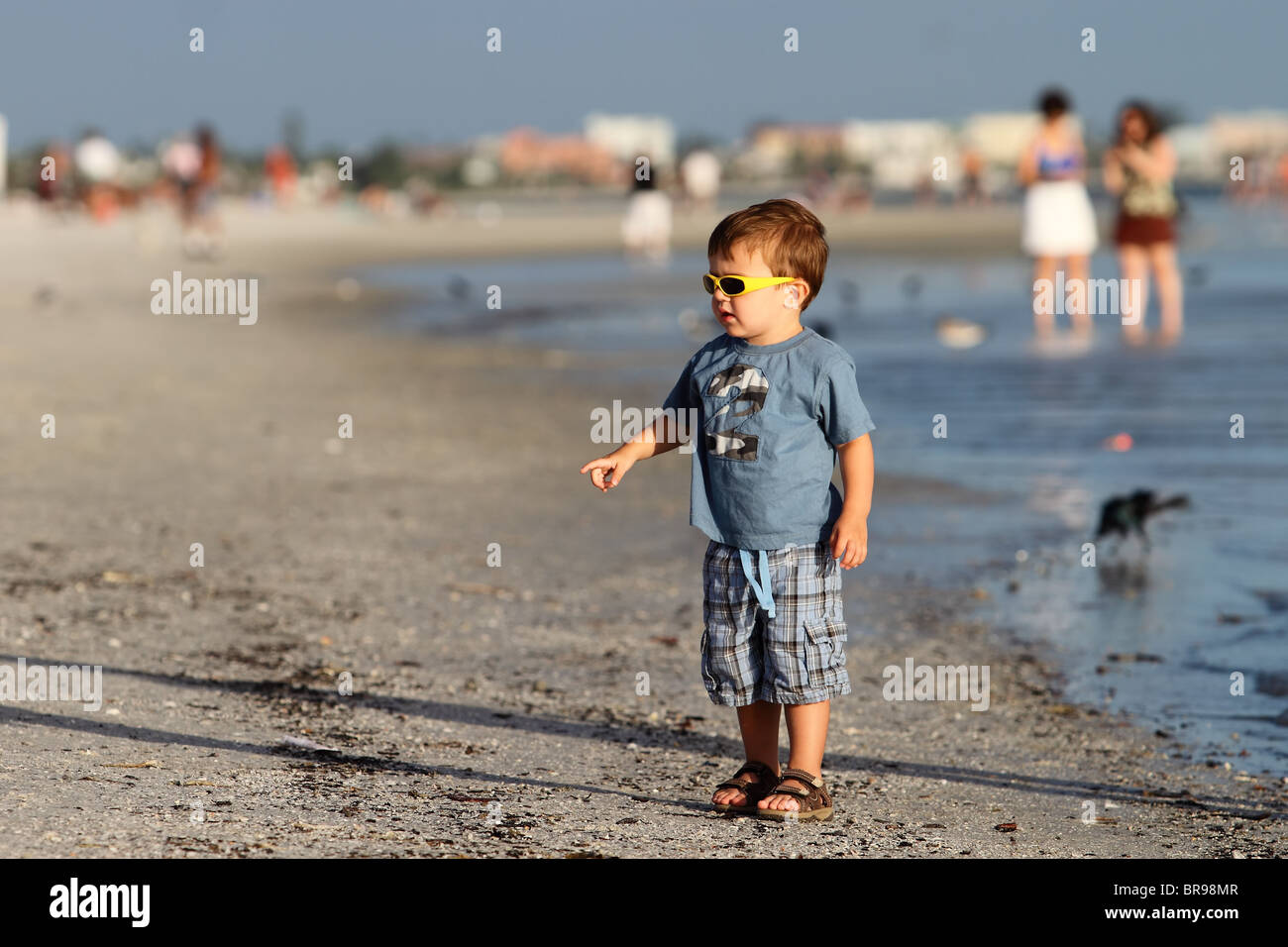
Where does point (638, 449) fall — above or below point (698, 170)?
below

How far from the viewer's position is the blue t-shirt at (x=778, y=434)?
13.5 feet

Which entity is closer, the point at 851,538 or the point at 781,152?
the point at 851,538

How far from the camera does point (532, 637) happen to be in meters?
5.97

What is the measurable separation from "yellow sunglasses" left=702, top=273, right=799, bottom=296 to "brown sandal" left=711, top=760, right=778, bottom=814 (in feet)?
3.82

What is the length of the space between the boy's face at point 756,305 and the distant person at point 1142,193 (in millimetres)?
11160

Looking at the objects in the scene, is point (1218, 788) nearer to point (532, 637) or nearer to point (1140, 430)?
point (532, 637)

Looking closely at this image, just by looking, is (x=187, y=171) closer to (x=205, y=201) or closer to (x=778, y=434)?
(x=205, y=201)

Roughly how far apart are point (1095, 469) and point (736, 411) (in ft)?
18.3

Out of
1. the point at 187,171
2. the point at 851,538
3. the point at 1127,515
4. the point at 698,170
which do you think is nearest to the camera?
the point at 851,538

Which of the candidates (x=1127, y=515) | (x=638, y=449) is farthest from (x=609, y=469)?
(x=1127, y=515)

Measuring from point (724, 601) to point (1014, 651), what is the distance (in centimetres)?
201

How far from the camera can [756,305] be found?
162 inches

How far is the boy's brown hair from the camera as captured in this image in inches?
163

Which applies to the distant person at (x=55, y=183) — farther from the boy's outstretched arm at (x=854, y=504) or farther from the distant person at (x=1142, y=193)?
the boy's outstretched arm at (x=854, y=504)
